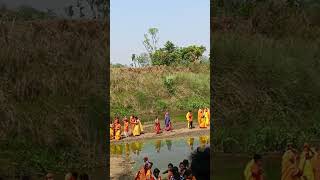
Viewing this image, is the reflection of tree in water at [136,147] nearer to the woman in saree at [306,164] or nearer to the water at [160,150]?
the water at [160,150]

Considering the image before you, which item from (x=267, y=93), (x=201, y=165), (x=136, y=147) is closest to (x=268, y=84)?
(x=267, y=93)

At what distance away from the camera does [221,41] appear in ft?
26.0

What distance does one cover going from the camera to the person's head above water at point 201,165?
9.56 metres

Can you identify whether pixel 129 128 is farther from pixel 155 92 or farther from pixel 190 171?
pixel 190 171

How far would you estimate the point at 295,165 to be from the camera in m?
7.71

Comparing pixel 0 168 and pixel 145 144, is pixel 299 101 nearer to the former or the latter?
pixel 0 168

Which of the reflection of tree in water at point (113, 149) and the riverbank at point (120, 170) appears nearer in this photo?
the riverbank at point (120, 170)

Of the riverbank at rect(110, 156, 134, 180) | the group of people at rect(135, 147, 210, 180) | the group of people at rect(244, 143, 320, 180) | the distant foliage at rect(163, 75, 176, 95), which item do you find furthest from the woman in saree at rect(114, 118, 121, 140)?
the group of people at rect(244, 143, 320, 180)

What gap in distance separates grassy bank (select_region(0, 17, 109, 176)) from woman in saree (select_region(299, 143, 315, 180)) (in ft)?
10.4

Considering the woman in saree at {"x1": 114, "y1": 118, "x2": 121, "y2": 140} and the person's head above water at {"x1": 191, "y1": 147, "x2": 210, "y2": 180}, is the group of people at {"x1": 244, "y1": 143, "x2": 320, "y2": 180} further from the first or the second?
the woman in saree at {"x1": 114, "y1": 118, "x2": 121, "y2": 140}

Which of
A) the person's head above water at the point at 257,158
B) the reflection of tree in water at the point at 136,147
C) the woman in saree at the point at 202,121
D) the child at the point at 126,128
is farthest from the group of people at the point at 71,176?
the woman in saree at the point at 202,121

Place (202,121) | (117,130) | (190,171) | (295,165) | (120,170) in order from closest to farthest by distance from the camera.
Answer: (295,165)
(190,171)
(120,170)
(117,130)
(202,121)

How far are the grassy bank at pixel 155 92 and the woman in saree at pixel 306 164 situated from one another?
11286mm

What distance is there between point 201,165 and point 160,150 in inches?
231
